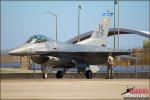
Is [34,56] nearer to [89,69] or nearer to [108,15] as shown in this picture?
[89,69]

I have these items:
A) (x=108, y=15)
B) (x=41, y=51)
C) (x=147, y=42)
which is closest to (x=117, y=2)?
(x=108, y=15)

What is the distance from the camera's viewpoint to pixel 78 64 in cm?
3219

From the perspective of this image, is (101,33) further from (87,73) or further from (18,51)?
(18,51)

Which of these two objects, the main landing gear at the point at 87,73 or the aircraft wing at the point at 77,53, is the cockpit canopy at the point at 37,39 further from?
the main landing gear at the point at 87,73

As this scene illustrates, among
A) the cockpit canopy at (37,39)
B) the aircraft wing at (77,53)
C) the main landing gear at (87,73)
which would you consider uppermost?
the cockpit canopy at (37,39)

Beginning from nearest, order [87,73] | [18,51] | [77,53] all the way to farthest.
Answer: [18,51] → [87,73] → [77,53]

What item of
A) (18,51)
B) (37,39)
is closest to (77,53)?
(37,39)

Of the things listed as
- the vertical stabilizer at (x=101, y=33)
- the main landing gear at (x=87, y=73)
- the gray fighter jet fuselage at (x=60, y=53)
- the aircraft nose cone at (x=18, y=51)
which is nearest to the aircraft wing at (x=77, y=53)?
the gray fighter jet fuselage at (x=60, y=53)

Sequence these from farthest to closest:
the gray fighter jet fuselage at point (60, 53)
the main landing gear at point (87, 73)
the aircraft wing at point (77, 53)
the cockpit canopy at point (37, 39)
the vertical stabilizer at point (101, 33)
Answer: the vertical stabilizer at point (101, 33), the main landing gear at point (87, 73), the cockpit canopy at point (37, 39), the aircraft wing at point (77, 53), the gray fighter jet fuselage at point (60, 53)

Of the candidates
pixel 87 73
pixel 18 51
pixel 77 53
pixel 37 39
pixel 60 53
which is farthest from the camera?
pixel 77 53

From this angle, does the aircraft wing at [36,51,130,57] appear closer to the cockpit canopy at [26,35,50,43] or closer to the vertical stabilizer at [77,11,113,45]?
the cockpit canopy at [26,35,50,43]

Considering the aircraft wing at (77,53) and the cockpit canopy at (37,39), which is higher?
the cockpit canopy at (37,39)

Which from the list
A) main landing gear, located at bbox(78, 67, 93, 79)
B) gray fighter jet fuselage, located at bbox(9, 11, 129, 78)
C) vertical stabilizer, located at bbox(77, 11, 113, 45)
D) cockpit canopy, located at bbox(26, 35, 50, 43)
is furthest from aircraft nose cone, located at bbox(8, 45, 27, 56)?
vertical stabilizer, located at bbox(77, 11, 113, 45)

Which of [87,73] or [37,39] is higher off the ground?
[37,39]
